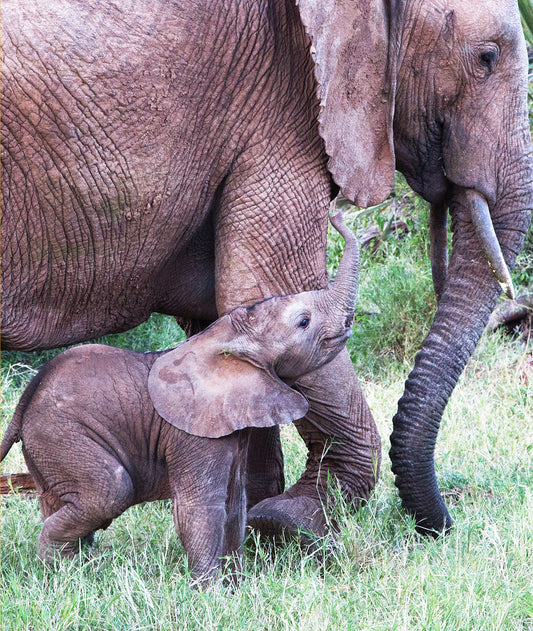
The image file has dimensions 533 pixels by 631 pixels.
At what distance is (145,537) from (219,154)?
5.13 ft

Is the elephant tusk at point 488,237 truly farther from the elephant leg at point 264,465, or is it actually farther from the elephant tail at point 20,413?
the elephant tail at point 20,413

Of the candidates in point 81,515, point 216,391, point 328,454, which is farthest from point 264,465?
point 81,515

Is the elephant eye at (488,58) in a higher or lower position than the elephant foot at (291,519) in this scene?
higher

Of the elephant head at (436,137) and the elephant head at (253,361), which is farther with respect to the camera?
the elephant head at (436,137)

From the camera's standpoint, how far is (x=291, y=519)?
411 centimetres

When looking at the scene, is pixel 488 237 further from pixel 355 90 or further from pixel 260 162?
pixel 260 162

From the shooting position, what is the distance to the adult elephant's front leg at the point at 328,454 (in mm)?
4051

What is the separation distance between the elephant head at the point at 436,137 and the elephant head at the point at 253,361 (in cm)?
55

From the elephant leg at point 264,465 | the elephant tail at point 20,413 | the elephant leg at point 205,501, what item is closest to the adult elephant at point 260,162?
the elephant tail at point 20,413

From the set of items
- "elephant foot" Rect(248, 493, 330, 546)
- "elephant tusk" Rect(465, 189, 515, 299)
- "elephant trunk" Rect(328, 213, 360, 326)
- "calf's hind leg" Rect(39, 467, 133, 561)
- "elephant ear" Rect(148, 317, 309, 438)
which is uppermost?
"elephant tusk" Rect(465, 189, 515, 299)

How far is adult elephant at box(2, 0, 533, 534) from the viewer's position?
3543 millimetres

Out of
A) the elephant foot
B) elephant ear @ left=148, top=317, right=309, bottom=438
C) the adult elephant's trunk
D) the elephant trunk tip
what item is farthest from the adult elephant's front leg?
the elephant trunk tip

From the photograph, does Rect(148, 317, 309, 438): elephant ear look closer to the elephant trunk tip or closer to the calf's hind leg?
the calf's hind leg

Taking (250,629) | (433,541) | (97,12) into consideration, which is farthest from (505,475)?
(97,12)
